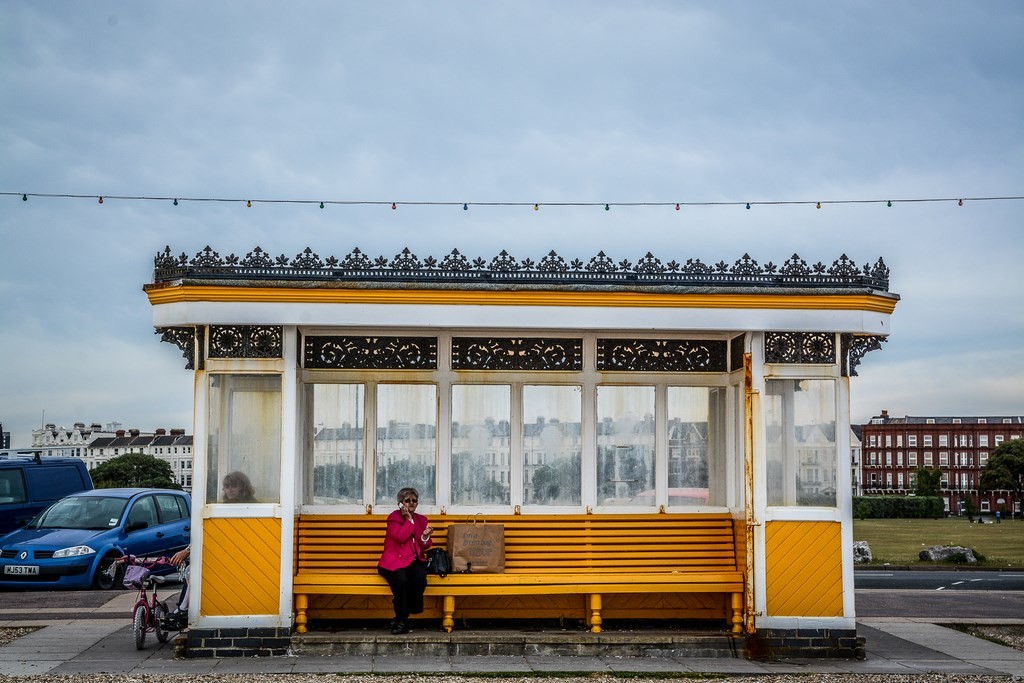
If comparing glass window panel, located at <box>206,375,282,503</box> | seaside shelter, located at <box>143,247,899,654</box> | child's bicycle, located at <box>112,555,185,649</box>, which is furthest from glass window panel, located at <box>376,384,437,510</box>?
child's bicycle, located at <box>112,555,185,649</box>

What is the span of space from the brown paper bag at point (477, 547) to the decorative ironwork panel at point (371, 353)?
67.2 inches

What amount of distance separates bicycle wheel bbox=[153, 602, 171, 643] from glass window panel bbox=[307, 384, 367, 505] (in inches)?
71.9

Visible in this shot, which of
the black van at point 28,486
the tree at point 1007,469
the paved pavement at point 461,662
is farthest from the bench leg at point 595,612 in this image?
the tree at point 1007,469

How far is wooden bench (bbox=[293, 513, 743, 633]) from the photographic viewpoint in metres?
11.3

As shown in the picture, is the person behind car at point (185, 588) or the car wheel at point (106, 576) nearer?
the person behind car at point (185, 588)

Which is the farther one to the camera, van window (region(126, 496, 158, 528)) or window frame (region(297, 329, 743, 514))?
van window (region(126, 496, 158, 528))

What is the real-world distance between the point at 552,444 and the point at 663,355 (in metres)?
1.47

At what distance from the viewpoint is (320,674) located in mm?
9992

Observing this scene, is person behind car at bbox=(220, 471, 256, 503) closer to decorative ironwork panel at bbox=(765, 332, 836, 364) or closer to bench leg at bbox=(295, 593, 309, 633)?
bench leg at bbox=(295, 593, 309, 633)

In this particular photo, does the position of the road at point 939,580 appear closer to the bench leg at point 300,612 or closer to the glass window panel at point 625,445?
the glass window panel at point 625,445

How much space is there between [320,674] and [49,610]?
5.95 metres

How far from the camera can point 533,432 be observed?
12.1 meters

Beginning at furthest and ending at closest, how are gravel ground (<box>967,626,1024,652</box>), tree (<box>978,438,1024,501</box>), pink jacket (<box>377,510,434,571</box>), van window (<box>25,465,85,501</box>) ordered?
tree (<box>978,438,1024,501</box>)
van window (<box>25,465,85,501</box>)
gravel ground (<box>967,626,1024,652</box>)
pink jacket (<box>377,510,434,571</box>)

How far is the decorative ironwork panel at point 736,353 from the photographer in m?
11.8
